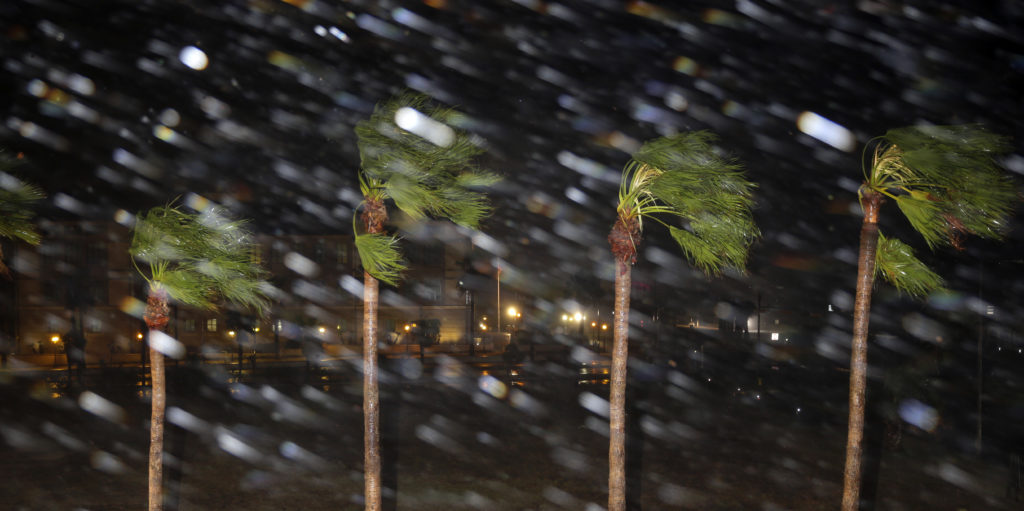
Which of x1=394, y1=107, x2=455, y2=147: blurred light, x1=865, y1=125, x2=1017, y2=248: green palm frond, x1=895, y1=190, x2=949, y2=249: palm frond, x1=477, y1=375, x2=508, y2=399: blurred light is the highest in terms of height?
x1=865, y1=125, x2=1017, y2=248: green palm frond

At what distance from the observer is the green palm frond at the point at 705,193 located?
8109mm

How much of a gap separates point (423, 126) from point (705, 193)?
12.7 ft

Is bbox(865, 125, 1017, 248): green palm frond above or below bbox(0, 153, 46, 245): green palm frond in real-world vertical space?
above

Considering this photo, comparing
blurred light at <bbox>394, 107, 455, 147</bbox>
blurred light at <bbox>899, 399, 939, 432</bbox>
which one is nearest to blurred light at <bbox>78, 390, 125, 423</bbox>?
blurred light at <bbox>394, 107, 455, 147</bbox>

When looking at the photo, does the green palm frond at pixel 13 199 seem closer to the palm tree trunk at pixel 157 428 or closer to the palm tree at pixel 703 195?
the palm tree trunk at pixel 157 428

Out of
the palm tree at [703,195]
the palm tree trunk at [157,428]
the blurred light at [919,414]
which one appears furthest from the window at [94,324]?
the blurred light at [919,414]

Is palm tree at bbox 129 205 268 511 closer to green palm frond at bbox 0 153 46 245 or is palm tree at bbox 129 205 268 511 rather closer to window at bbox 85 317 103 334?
green palm frond at bbox 0 153 46 245

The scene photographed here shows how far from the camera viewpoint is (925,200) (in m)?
8.20

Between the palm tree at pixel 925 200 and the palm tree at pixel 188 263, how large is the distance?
27.5 ft

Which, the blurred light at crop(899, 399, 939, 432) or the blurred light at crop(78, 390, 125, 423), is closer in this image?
the blurred light at crop(899, 399, 939, 432)

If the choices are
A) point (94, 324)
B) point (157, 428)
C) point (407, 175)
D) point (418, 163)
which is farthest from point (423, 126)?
point (94, 324)

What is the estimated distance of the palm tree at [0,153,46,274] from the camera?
8313 millimetres

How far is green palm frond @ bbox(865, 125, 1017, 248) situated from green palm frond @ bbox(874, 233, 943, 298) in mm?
678

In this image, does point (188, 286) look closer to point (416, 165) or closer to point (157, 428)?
point (157, 428)
